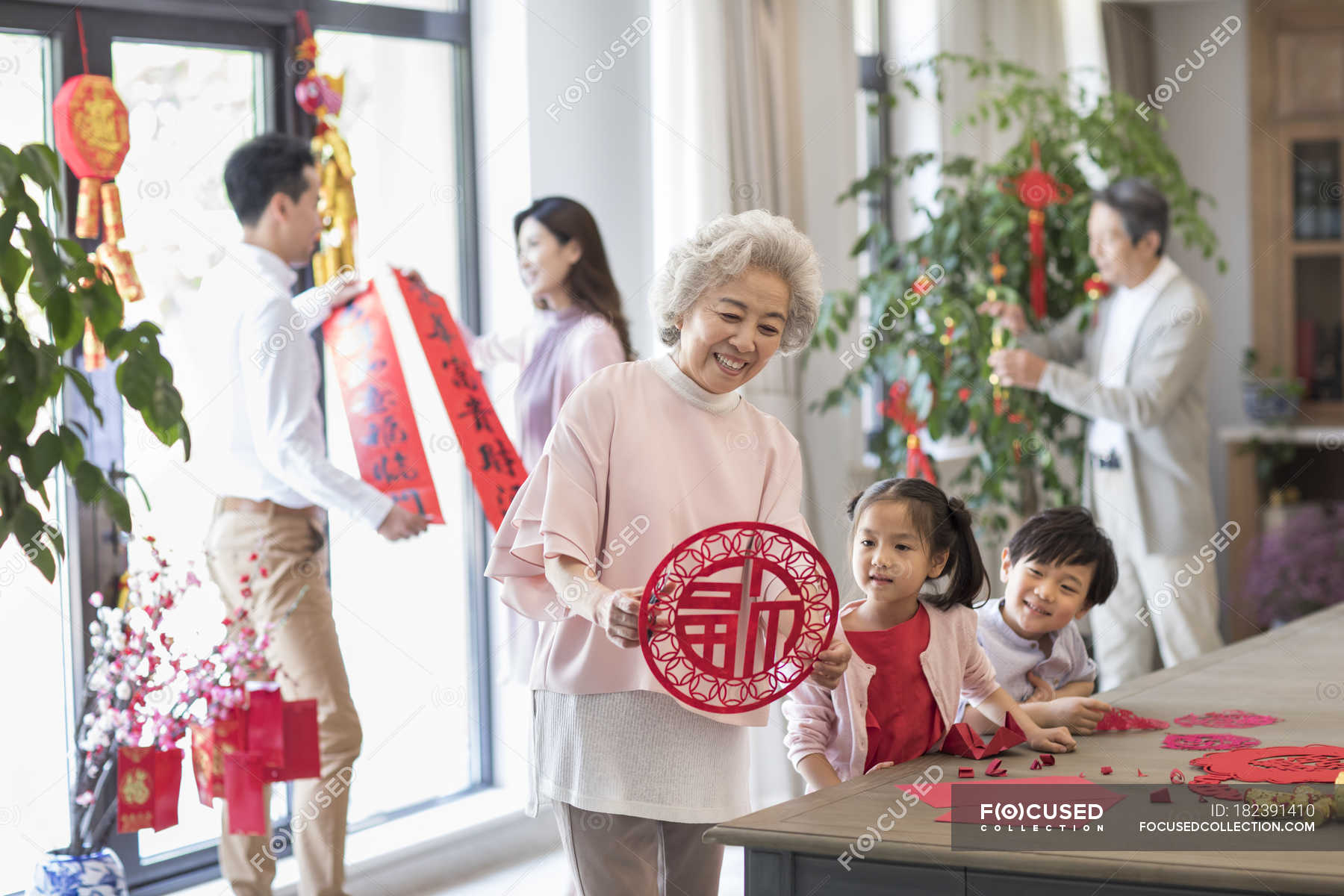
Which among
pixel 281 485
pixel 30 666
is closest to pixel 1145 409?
pixel 281 485

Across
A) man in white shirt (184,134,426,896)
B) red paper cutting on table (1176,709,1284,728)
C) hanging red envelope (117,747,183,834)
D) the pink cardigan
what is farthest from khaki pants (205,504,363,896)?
red paper cutting on table (1176,709,1284,728)

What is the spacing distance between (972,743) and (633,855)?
17.5 inches

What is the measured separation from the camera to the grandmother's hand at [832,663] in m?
1.68

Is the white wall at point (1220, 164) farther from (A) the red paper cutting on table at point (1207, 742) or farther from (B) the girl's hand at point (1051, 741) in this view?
(B) the girl's hand at point (1051, 741)

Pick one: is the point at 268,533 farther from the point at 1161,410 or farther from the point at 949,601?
the point at 1161,410

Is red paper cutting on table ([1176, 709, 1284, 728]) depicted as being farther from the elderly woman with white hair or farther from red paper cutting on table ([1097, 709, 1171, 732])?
the elderly woman with white hair

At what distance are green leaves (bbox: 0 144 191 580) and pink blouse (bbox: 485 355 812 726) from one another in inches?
25.6

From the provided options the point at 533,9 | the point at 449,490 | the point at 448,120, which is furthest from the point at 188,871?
the point at 533,9

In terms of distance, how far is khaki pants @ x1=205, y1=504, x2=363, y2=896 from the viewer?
105 inches

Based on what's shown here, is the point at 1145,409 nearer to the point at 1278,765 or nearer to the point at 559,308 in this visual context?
the point at 559,308

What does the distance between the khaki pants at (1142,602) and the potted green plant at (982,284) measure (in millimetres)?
234

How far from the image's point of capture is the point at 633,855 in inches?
69.7

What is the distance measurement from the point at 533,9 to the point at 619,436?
195 cm

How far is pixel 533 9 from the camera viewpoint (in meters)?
3.37
